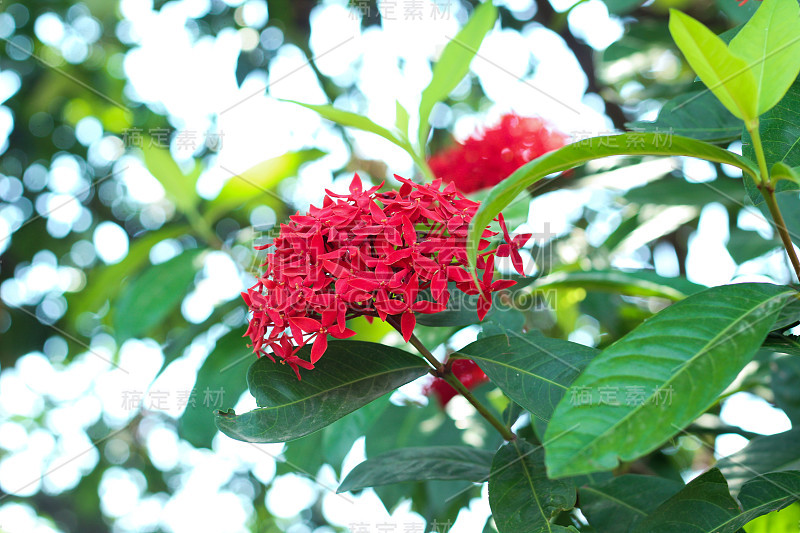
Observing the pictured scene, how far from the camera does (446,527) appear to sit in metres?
1.30

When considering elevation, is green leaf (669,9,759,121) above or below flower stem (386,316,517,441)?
above

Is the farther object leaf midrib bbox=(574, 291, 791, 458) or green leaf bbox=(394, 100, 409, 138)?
green leaf bbox=(394, 100, 409, 138)

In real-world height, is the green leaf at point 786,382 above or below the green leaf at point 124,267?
above

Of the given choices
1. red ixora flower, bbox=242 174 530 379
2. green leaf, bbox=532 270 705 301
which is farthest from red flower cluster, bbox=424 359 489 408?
red ixora flower, bbox=242 174 530 379

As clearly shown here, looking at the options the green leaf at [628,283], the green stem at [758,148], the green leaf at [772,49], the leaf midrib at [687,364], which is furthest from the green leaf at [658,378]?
the green leaf at [628,283]

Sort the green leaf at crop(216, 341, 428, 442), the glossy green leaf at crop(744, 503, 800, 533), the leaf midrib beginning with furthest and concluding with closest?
the glossy green leaf at crop(744, 503, 800, 533) → the green leaf at crop(216, 341, 428, 442) → the leaf midrib

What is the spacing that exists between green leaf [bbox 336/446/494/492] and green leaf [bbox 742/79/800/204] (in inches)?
24.2

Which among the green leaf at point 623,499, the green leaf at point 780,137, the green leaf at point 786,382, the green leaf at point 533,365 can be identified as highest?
the green leaf at point 780,137

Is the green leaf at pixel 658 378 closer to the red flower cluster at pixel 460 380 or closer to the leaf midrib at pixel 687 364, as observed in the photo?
the leaf midrib at pixel 687 364

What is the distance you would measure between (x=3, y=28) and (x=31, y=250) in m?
1.04

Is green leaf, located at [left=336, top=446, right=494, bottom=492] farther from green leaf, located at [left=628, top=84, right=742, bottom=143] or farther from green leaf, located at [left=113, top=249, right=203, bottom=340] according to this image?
green leaf, located at [left=113, top=249, right=203, bottom=340]

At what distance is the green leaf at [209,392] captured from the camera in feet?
4.64

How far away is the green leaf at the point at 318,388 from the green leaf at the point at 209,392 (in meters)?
0.55

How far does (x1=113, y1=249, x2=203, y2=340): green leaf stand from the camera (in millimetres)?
1785
